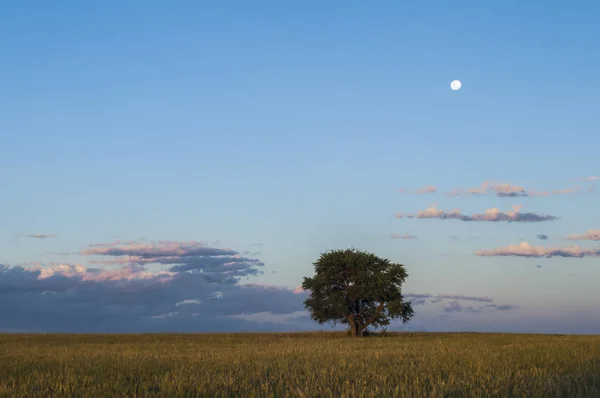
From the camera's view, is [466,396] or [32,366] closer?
[466,396]

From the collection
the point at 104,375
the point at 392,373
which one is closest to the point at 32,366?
the point at 104,375

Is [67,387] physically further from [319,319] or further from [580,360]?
[319,319]

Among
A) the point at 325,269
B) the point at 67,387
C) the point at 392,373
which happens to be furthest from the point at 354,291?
the point at 67,387

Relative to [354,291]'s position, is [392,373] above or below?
below

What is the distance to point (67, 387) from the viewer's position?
11422 millimetres

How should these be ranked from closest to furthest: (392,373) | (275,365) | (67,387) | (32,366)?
(67,387), (392,373), (275,365), (32,366)

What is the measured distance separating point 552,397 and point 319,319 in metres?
53.4

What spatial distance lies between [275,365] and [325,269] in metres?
46.9

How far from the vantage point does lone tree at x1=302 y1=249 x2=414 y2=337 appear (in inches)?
2414

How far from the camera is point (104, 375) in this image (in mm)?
14641

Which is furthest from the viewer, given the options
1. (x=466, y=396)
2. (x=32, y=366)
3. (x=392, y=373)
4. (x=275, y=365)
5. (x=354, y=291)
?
(x=354, y=291)

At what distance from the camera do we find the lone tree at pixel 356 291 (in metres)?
61.3

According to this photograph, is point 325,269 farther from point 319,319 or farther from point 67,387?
point 67,387

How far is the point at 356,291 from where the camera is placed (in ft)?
202
